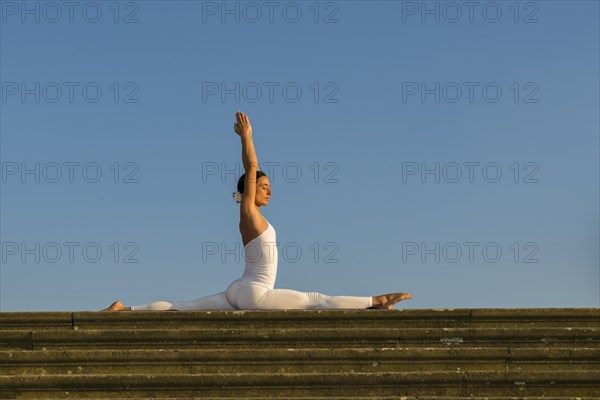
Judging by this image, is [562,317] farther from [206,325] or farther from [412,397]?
[206,325]

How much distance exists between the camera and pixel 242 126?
10812 millimetres

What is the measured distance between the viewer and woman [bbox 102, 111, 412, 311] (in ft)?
33.7

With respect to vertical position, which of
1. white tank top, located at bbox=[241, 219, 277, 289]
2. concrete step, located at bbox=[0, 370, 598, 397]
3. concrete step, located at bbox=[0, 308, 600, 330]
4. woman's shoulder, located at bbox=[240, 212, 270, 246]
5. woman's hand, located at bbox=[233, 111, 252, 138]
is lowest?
concrete step, located at bbox=[0, 370, 598, 397]

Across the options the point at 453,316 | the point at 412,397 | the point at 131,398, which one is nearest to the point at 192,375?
the point at 131,398

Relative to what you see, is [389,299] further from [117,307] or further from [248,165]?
[117,307]

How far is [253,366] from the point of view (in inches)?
337

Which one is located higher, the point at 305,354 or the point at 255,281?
the point at 255,281

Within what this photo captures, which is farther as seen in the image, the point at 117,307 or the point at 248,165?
the point at 248,165

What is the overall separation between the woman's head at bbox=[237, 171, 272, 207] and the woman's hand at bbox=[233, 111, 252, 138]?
44 cm

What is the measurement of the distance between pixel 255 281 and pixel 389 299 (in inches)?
53.5

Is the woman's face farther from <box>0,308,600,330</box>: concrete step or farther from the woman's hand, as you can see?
<box>0,308,600,330</box>: concrete step

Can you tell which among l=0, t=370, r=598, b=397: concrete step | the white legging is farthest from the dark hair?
l=0, t=370, r=598, b=397: concrete step

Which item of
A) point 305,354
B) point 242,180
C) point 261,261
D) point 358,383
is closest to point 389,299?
point 261,261

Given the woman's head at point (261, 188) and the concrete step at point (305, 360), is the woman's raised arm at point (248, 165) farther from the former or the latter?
the concrete step at point (305, 360)
